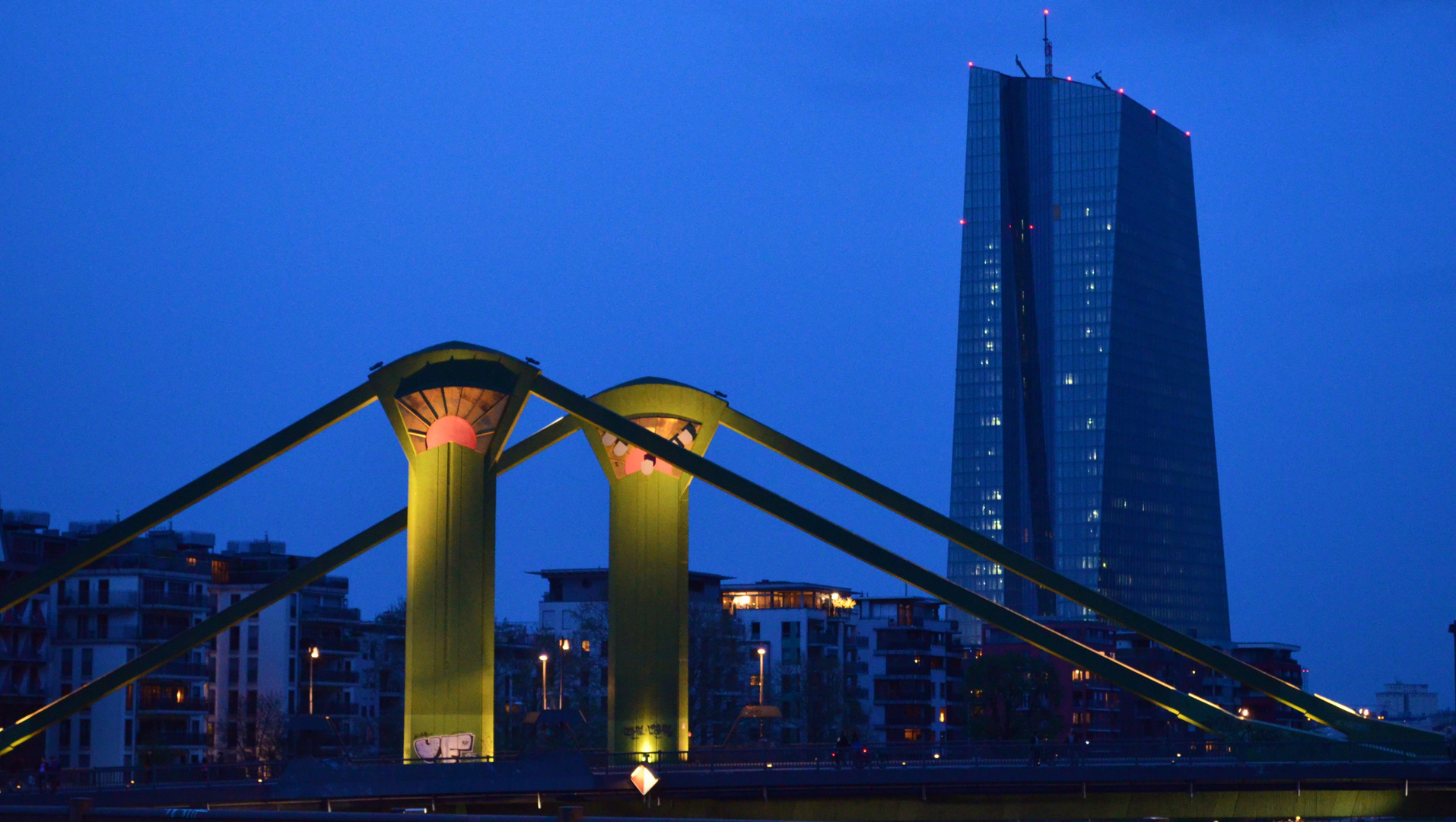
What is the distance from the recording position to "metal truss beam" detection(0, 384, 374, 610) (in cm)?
5653

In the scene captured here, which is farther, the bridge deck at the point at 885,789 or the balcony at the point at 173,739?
the balcony at the point at 173,739

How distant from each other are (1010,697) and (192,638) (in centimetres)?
7858

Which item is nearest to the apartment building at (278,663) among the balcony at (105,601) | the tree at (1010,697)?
the balcony at (105,601)

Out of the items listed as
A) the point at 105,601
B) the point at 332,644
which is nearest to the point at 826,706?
the point at 332,644

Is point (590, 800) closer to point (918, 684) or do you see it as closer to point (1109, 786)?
point (1109, 786)

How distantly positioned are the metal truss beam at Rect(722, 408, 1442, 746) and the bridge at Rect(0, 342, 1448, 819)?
0.11 meters

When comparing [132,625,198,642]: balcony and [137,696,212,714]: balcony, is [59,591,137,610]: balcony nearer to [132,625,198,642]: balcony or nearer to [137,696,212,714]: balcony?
[132,625,198,642]: balcony

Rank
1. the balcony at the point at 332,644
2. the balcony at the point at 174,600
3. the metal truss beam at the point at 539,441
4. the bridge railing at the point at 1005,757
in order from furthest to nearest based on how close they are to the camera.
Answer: the balcony at the point at 332,644, the balcony at the point at 174,600, the metal truss beam at the point at 539,441, the bridge railing at the point at 1005,757

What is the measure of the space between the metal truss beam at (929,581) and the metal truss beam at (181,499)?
626 centimetres

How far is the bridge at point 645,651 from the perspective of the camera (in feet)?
168

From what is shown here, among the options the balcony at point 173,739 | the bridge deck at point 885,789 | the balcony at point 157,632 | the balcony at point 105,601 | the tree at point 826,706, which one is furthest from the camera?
the tree at point 826,706

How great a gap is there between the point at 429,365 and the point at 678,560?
459 inches

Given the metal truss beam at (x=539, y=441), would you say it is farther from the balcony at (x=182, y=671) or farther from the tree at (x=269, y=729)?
the balcony at (x=182, y=671)

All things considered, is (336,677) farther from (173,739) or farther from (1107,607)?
(1107,607)
